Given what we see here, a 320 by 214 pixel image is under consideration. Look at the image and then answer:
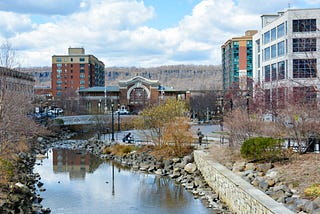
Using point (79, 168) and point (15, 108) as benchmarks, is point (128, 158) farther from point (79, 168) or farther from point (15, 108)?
point (15, 108)

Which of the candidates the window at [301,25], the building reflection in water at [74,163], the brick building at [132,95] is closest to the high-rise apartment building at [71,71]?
the brick building at [132,95]

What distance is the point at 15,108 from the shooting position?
2733cm

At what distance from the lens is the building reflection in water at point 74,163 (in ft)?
103

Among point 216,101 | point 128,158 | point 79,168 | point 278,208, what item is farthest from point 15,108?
point 216,101

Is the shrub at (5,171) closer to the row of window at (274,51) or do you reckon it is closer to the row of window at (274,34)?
the row of window at (274,51)

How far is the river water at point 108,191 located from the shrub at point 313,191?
5.26 metres

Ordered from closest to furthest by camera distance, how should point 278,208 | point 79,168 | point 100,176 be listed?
point 278,208 < point 100,176 < point 79,168

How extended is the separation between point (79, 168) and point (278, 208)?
875 inches

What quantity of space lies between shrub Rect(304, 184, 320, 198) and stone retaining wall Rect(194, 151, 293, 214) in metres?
1.38

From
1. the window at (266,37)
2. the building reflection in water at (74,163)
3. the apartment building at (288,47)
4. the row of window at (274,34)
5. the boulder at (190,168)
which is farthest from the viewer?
the window at (266,37)

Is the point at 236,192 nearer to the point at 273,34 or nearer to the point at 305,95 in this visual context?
the point at 305,95

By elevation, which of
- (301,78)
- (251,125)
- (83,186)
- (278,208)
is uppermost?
(301,78)

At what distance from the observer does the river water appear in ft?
66.3

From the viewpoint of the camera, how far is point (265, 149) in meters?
20.5
